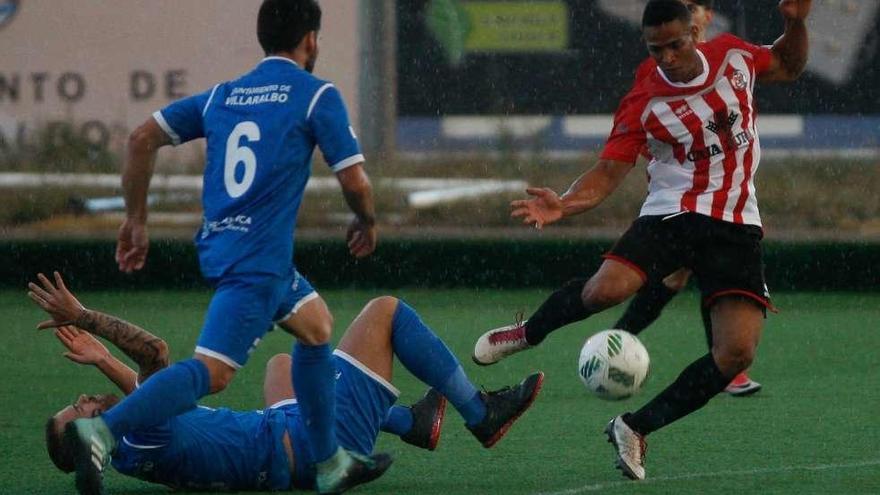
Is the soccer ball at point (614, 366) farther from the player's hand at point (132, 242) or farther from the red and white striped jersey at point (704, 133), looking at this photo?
the player's hand at point (132, 242)

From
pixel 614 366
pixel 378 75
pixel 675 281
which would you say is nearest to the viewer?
pixel 614 366

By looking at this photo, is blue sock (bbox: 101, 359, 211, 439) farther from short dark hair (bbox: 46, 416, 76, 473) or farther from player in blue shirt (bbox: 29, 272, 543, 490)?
short dark hair (bbox: 46, 416, 76, 473)

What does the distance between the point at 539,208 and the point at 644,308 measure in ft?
6.17

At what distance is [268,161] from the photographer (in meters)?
4.81

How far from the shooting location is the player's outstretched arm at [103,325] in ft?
16.7

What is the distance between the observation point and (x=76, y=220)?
14289mm

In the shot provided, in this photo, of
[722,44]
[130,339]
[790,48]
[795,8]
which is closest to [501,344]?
[722,44]

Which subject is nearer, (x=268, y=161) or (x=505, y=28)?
(x=268, y=161)

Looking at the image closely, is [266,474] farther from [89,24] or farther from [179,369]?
[89,24]

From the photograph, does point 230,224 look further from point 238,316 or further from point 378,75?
point 378,75

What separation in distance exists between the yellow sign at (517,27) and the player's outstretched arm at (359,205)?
1114 cm

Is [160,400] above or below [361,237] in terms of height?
below

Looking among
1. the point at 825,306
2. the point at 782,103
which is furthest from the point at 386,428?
the point at 782,103

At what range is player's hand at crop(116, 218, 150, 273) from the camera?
506 centimetres
